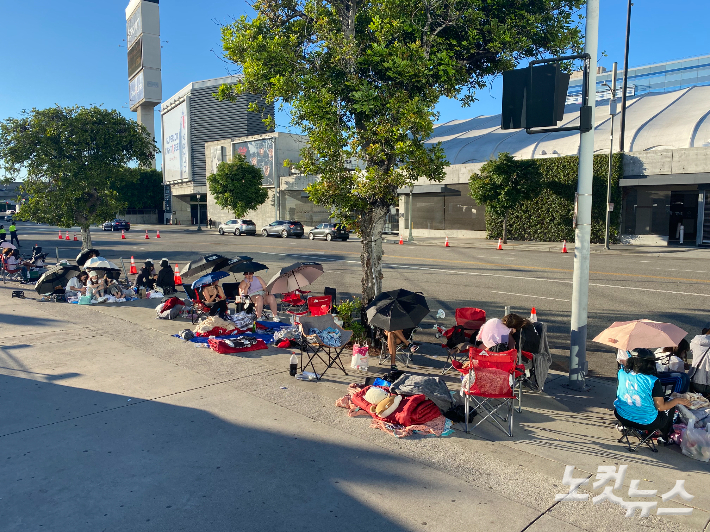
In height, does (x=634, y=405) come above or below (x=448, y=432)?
above

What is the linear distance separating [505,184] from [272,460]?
3000cm

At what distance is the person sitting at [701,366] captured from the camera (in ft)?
21.5

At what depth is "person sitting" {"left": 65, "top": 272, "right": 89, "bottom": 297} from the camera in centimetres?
1534

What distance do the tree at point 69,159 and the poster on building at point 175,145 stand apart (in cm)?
5936

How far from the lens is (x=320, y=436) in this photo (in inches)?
249

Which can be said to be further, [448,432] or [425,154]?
[425,154]

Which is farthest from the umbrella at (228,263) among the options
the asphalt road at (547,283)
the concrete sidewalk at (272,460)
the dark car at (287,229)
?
the dark car at (287,229)

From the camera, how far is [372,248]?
34.0 ft

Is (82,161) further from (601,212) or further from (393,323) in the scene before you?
(601,212)

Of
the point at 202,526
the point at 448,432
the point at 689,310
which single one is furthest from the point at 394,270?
the point at 202,526

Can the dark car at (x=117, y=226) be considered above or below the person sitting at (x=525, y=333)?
above

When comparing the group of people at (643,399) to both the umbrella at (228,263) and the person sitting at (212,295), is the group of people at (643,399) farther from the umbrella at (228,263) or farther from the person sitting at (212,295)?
the umbrella at (228,263)

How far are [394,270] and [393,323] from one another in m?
13.3

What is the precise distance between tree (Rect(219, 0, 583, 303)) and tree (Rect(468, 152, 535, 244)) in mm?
23326
